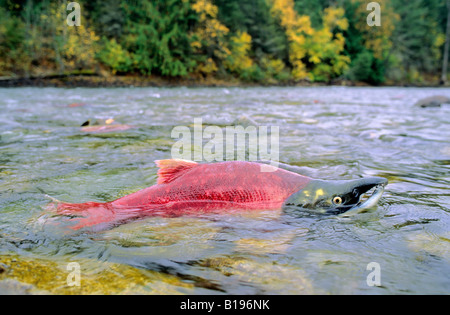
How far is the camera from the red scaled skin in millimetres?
2564

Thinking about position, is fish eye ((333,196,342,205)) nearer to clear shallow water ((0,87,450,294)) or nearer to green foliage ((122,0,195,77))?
clear shallow water ((0,87,450,294))

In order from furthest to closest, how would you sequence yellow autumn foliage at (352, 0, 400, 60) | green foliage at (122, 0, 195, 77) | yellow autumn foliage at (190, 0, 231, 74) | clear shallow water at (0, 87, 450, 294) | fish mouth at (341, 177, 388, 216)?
yellow autumn foliage at (352, 0, 400, 60) < yellow autumn foliage at (190, 0, 231, 74) < green foliage at (122, 0, 195, 77) < fish mouth at (341, 177, 388, 216) < clear shallow water at (0, 87, 450, 294)

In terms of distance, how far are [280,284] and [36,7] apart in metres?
34.9

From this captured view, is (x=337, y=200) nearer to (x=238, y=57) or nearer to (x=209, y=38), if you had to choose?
(x=209, y=38)

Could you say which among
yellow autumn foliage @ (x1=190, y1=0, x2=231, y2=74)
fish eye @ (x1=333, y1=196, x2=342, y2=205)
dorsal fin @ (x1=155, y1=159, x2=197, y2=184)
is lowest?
fish eye @ (x1=333, y1=196, x2=342, y2=205)

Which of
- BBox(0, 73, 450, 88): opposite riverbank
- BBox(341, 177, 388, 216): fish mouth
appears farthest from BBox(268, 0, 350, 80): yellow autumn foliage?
BBox(341, 177, 388, 216): fish mouth

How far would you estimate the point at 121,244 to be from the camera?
2.09m

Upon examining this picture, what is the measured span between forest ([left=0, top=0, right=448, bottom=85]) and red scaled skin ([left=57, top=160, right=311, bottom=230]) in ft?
88.4

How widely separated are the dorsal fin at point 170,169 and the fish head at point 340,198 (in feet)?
2.65

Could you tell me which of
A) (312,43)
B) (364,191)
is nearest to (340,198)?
(364,191)

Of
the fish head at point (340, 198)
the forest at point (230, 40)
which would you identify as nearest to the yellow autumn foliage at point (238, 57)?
the forest at point (230, 40)

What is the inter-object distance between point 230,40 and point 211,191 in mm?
36650

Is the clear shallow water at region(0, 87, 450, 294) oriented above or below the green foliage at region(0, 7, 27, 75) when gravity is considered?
below
